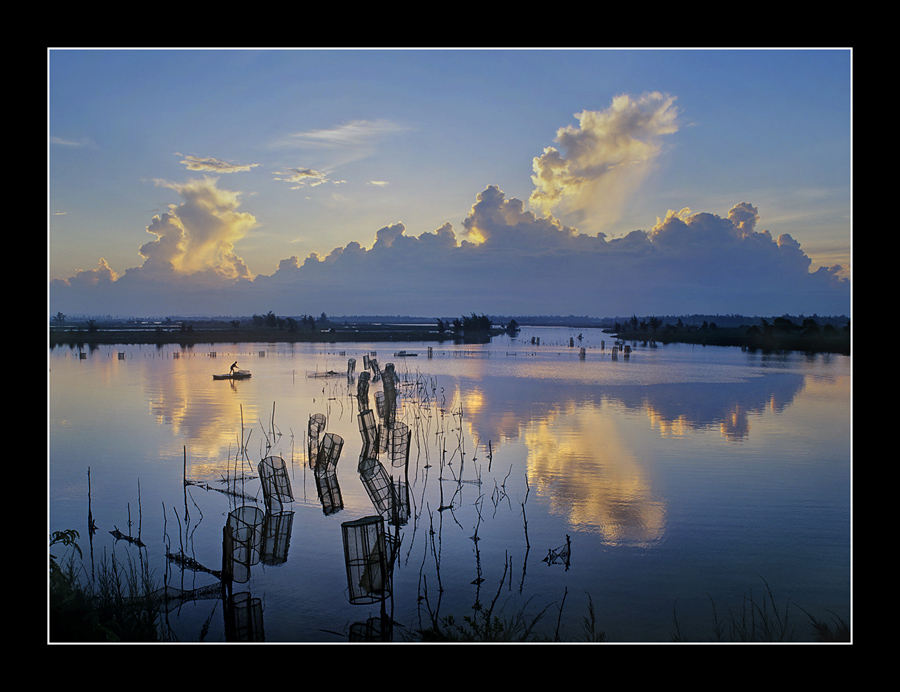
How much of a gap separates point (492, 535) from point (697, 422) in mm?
9206

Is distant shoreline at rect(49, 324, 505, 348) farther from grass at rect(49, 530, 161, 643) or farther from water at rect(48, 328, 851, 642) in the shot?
grass at rect(49, 530, 161, 643)

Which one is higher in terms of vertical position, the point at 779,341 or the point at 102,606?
the point at 779,341

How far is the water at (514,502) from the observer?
5.70 metres

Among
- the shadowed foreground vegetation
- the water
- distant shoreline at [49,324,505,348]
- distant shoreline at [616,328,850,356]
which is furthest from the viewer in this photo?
distant shoreline at [49,324,505,348]

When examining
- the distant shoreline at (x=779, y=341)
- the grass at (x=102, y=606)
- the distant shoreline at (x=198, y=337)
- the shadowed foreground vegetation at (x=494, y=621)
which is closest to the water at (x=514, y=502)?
the shadowed foreground vegetation at (x=494, y=621)

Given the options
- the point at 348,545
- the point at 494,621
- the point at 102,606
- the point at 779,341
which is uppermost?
the point at 779,341

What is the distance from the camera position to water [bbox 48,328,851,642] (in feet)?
18.7

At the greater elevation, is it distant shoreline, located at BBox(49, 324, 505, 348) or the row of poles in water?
distant shoreline, located at BBox(49, 324, 505, 348)

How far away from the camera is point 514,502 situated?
829 cm

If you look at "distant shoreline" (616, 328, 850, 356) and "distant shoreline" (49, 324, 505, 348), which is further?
"distant shoreline" (49, 324, 505, 348)

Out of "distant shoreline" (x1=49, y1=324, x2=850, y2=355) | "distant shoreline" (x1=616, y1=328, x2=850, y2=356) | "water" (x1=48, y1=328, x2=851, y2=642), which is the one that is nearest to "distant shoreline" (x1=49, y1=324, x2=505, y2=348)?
"distant shoreline" (x1=49, y1=324, x2=850, y2=355)

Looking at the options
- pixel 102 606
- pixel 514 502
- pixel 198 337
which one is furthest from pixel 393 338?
pixel 102 606

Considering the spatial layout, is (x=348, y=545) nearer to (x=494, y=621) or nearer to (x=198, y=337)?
(x=494, y=621)
